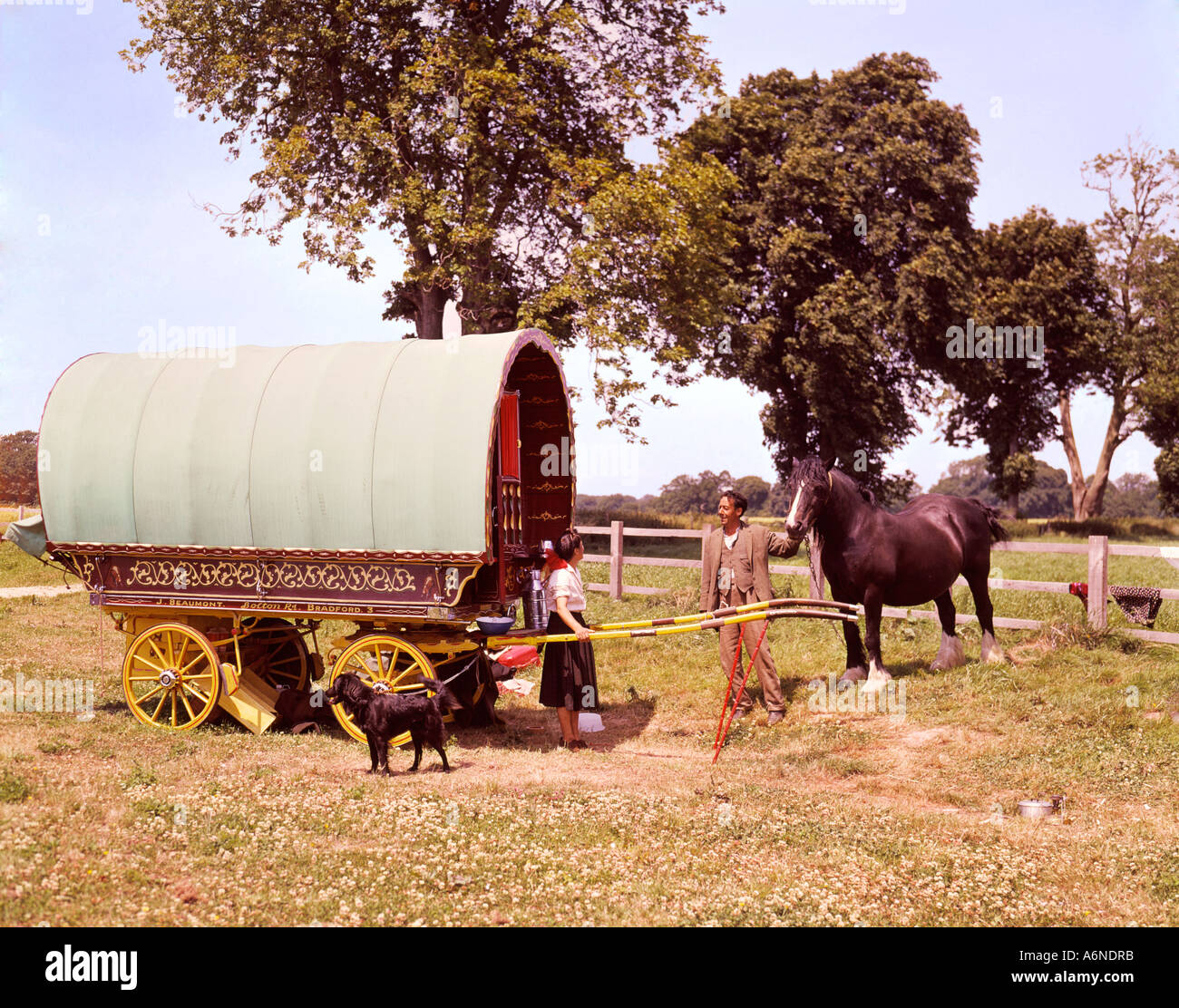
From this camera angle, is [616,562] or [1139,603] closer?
[1139,603]

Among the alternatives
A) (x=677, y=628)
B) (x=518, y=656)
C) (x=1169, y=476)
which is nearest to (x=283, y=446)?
(x=518, y=656)

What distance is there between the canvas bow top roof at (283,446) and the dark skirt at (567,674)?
1543mm

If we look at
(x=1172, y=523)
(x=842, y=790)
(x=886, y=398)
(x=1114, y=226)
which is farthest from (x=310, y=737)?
(x=1114, y=226)

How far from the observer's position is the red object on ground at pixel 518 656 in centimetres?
1169

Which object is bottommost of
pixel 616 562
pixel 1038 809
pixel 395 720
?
pixel 1038 809

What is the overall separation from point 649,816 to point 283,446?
18.0 ft

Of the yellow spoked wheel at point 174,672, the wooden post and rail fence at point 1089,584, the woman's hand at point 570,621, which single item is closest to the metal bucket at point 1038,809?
the woman's hand at point 570,621

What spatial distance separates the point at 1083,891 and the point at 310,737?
754cm

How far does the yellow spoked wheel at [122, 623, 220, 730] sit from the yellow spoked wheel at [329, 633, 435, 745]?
156 cm

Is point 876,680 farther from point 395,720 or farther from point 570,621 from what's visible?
point 395,720

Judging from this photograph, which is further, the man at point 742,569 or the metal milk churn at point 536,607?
the man at point 742,569

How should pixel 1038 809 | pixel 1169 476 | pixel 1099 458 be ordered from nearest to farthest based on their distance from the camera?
pixel 1038 809
pixel 1169 476
pixel 1099 458

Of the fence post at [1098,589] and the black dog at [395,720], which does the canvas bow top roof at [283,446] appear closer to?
the black dog at [395,720]

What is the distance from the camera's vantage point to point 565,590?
37.0 ft
